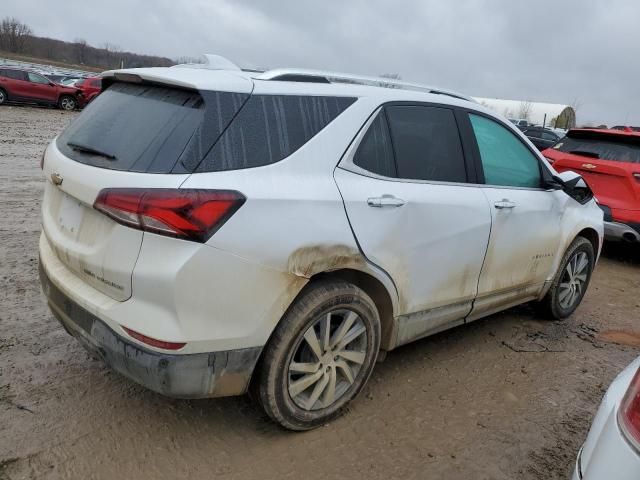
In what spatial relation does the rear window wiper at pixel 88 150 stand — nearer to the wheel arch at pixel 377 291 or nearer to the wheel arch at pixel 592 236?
the wheel arch at pixel 377 291

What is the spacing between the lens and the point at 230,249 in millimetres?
2268

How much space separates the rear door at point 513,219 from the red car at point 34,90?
2146 centimetres

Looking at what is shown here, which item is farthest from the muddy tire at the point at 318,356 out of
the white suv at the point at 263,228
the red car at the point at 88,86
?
the red car at the point at 88,86

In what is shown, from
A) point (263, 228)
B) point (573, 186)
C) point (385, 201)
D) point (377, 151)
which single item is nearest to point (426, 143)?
point (377, 151)

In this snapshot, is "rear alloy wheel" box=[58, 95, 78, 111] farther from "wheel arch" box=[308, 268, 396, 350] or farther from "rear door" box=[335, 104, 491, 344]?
"wheel arch" box=[308, 268, 396, 350]

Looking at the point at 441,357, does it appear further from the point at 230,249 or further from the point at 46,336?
the point at 46,336

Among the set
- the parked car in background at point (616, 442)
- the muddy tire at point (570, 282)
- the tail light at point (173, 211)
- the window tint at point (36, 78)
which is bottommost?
the window tint at point (36, 78)

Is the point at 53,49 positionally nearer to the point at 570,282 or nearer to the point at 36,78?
the point at 36,78

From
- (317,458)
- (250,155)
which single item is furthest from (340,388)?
(250,155)

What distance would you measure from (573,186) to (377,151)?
7.02 ft

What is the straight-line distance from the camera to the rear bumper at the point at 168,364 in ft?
7.48

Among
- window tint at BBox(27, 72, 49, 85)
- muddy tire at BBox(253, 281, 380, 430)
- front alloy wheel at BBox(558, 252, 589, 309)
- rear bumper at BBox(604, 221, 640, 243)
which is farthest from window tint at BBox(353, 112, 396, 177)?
window tint at BBox(27, 72, 49, 85)

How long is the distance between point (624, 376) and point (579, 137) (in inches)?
244

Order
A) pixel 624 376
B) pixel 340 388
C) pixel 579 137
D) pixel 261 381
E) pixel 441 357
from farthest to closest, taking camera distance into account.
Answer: pixel 579 137, pixel 441 357, pixel 340 388, pixel 261 381, pixel 624 376
